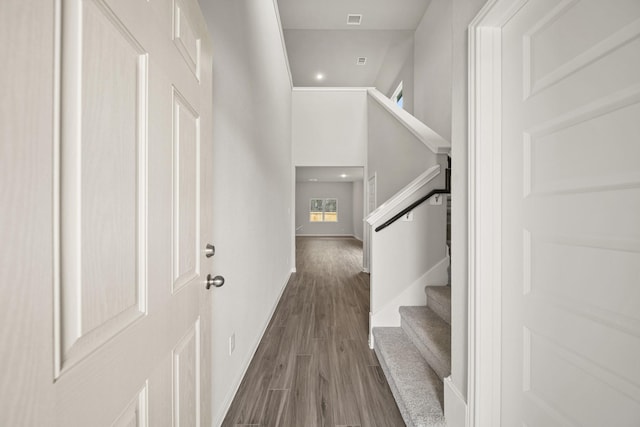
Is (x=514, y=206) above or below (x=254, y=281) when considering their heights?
above

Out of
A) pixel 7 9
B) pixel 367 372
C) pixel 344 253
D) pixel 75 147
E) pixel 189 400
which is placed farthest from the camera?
pixel 344 253

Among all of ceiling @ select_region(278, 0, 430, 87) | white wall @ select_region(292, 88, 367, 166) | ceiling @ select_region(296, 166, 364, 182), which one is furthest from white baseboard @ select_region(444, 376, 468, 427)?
ceiling @ select_region(296, 166, 364, 182)

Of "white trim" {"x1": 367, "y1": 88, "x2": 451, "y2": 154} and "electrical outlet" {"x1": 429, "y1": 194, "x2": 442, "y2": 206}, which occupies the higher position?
"white trim" {"x1": 367, "y1": 88, "x2": 451, "y2": 154}

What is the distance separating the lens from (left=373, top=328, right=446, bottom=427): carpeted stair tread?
57.0 inches

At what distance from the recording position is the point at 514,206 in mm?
1070

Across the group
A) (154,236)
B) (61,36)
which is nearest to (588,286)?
(154,236)

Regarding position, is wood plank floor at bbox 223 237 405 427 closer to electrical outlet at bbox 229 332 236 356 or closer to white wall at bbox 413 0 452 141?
electrical outlet at bbox 229 332 236 356

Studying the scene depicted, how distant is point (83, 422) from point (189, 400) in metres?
0.54

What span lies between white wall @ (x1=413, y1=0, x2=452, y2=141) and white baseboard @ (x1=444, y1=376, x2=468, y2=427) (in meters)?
3.18

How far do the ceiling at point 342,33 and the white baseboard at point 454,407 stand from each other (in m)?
5.18

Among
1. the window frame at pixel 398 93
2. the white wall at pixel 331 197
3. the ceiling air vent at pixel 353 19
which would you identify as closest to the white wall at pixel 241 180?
the ceiling air vent at pixel 353 19

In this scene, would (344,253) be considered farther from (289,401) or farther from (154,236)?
(154,236)

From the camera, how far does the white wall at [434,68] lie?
12.8 feet

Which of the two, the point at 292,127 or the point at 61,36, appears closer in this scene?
the point at 61,36
